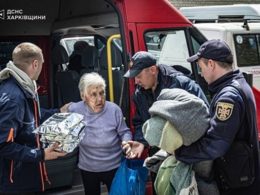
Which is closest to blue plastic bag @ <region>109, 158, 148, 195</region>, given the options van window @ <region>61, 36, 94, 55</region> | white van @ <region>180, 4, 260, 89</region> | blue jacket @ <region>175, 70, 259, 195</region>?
blue jacket @ <region>175, 70, 259, 195</region>

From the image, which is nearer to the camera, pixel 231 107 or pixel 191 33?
pixel 231 107

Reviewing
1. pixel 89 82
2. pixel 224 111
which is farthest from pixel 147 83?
pixel 224 111

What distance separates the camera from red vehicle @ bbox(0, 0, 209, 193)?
3.77 metres

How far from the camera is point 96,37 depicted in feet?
15.7

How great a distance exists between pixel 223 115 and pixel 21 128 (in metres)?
1.24

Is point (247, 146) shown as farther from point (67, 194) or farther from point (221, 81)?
point (67, 194)

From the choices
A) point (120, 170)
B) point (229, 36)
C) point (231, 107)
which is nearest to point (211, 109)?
point (231, 107)

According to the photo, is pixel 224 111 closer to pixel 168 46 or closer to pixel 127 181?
pixel 127 181

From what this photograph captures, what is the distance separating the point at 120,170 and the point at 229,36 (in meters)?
4.64

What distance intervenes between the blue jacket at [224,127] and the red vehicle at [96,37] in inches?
52.1

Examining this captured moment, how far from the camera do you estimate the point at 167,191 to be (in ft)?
8.21

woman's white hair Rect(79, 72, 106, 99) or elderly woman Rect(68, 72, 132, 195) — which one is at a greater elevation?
woman's white hair Rect(79, 72, 106, 99)

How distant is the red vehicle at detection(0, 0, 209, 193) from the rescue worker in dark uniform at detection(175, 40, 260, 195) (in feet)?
4.17

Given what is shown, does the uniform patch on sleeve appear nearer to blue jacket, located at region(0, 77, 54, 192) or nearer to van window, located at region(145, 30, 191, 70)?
blue jacket, located at region(0, 77, 54, 192)
